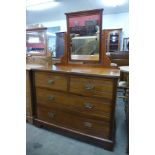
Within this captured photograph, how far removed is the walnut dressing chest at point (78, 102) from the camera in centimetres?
165

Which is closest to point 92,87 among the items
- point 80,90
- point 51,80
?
A: point 80,90

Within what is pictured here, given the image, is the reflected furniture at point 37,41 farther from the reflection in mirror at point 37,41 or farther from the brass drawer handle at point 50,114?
the brass drawer handle at point 50,114

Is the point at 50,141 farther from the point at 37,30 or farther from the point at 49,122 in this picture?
the point at 37,30

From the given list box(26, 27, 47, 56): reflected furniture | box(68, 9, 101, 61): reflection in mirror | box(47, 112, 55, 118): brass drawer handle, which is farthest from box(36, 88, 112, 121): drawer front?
box(26, 27, 47, 56): reflected furniture

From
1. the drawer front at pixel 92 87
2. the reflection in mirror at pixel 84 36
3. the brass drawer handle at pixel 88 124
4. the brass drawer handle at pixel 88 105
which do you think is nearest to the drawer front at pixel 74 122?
the brass drawer handle at pixel 88 124

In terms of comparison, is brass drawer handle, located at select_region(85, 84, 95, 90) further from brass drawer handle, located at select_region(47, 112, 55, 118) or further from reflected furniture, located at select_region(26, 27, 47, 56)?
reflected furniture, located at select_region(26, 27, 47, 56)

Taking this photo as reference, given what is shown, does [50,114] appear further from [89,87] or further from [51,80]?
[89,87]

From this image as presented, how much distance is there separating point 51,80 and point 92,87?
0.56 m

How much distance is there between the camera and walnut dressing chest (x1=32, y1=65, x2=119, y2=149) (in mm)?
1654

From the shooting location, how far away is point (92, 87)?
1.69 metres

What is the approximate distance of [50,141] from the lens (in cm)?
190
